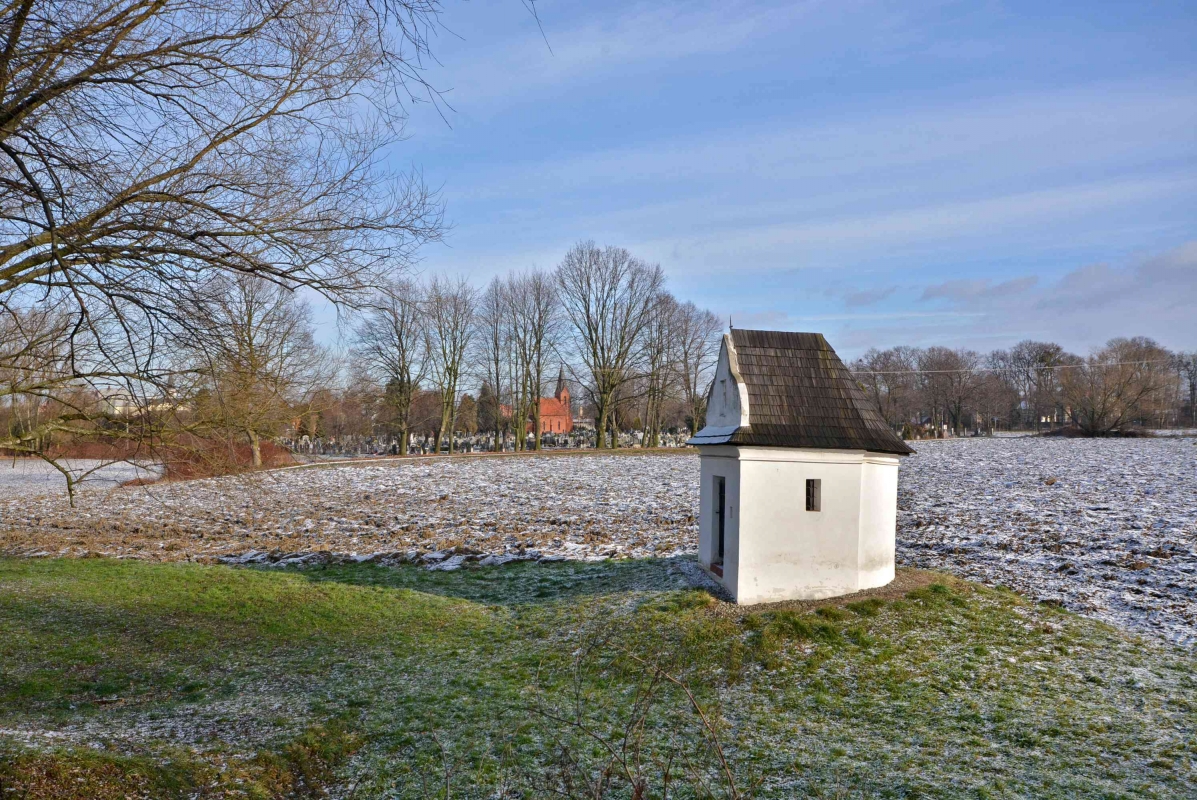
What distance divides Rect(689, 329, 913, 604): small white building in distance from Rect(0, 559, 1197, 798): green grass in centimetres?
67

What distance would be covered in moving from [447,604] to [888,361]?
250 ft

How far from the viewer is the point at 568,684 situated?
30.4 feet

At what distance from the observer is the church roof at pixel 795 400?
11.4 meters

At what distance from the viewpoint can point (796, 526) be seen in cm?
1127

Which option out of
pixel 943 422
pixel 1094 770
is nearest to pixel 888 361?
pixel 943 422

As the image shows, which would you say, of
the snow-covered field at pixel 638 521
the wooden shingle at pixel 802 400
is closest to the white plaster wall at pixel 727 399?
the wooden shingle at pixel 802 400

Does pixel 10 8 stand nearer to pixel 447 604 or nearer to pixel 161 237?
pixel 161 237

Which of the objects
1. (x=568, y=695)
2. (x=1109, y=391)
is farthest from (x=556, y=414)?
(x=568, y=695)

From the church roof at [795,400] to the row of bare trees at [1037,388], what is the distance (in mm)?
44854

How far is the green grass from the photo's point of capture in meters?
6.45

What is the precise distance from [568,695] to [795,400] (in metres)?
5.90

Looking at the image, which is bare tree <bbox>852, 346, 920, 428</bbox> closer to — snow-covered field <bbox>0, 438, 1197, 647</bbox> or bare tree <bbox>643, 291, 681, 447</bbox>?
bare tree <bbox>643, 291, 681, 447</bbox>

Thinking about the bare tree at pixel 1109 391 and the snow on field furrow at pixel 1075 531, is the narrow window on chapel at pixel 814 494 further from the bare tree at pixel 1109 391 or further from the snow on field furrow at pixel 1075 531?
the bare tree at pixel 1109 391

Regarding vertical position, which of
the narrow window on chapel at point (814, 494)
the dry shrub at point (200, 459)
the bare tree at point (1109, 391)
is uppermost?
the bare tree at point (1109, 391)
